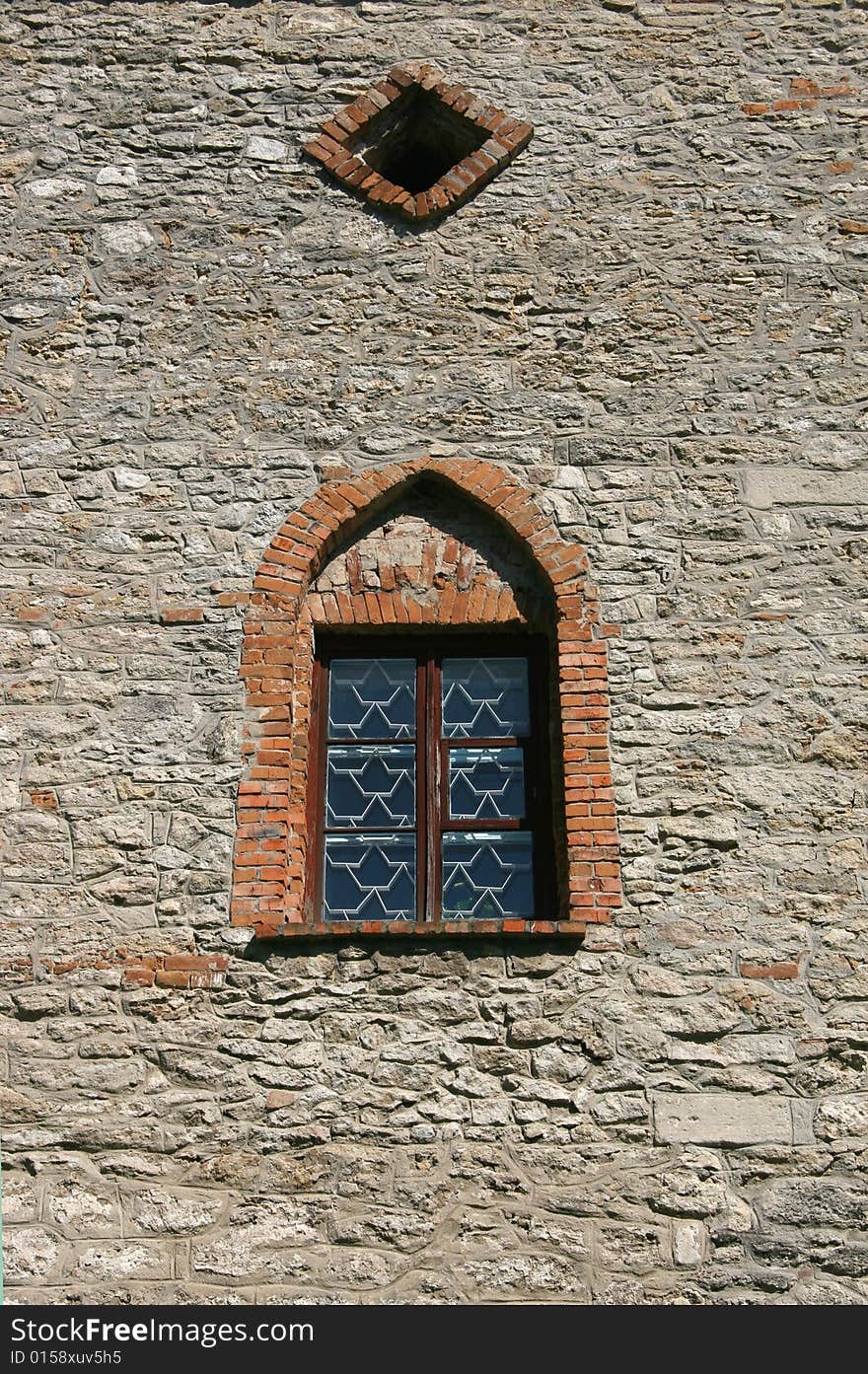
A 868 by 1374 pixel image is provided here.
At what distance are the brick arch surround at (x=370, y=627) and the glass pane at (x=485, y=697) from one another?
178 mm

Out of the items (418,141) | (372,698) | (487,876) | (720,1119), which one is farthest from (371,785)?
(418,141)

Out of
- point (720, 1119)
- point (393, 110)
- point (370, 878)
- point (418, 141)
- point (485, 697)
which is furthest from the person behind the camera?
point (418, 141)

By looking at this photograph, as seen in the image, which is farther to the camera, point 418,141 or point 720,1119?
point 418,141

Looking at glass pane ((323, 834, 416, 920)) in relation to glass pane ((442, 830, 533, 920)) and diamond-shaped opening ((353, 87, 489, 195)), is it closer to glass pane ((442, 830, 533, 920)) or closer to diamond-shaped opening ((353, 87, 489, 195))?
glass pane ((442, 830, 533, 920))

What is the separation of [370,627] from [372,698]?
0.28 meters

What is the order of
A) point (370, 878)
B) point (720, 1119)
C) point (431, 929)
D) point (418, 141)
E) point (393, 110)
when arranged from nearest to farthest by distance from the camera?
point (720, 1119), point (431, 929), point (370, 878), point (393, 110), point (418, 141)

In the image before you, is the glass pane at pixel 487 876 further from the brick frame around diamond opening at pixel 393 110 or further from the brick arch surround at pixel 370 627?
the brick frame around diamond opening at pixel 393 110

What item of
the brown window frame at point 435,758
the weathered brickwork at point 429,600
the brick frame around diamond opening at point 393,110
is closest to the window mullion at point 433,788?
the brown window frame at point 435,758

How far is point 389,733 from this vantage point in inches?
223

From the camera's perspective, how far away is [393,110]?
6691mm

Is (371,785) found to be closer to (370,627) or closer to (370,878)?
(370,878)

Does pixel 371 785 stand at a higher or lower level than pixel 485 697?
lower

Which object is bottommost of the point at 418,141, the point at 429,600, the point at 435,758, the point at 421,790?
the point at 421,790

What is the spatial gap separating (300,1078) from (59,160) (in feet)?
14.0
